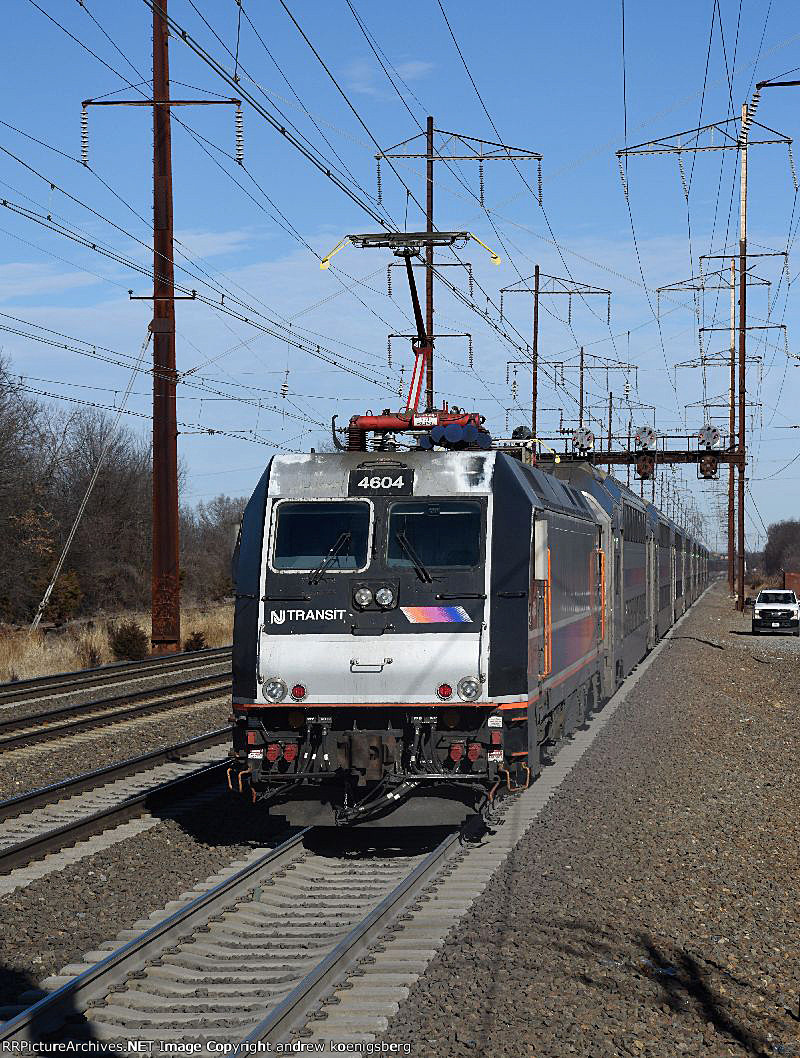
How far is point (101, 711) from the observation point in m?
21.1

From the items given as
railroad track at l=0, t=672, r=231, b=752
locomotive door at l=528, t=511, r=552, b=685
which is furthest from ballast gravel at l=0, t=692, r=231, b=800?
locomotive door at l=528, t=511, r=552, b=685

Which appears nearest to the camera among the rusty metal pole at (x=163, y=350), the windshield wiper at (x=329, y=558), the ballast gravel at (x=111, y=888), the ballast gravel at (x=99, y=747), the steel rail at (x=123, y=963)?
the steel rail at (x=123, y=963)

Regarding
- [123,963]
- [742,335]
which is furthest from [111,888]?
[742,335]

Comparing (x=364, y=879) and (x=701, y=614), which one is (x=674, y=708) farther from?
(x=701, y=614)

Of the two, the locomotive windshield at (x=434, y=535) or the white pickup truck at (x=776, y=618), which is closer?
the locomotive windshield at (x=434, y=535)

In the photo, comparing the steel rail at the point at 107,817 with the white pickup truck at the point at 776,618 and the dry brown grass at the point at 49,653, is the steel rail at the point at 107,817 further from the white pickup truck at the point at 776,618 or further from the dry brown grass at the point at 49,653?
the white pickup truck at the point at 776,618

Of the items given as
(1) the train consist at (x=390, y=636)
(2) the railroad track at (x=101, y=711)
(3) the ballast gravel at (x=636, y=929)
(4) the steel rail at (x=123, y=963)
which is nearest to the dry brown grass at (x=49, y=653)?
(2) the railroad track at (x=101, y=711)

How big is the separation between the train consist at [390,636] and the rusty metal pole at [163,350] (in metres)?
19.9

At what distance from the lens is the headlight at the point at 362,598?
10.8 meters

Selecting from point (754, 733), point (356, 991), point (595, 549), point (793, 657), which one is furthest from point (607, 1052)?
point (793, 657)

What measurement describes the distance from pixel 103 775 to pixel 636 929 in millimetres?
7749

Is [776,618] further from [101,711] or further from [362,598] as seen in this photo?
[362,598]

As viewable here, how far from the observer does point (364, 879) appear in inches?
400

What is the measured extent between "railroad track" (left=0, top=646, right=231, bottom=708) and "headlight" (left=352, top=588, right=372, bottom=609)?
12876mm
